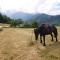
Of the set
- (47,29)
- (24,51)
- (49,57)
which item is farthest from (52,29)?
(49,57)

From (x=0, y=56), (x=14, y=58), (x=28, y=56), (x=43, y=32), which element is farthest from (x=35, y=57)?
(x=43, y=32)

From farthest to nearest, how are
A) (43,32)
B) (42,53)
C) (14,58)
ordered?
(43,32)
(42,53)
(14,58)

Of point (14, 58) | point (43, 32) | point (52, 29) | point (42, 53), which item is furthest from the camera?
point (52, 29)

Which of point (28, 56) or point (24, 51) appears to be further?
point (24, 51)

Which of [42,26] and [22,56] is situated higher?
[42,26]

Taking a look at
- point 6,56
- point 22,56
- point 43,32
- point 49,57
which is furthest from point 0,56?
point 43,32

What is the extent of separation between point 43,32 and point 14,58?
4.46m

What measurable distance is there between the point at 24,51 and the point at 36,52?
79 centimetres

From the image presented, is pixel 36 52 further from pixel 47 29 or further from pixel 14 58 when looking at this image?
pixel 47 29

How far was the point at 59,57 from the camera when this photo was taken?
1089 cm

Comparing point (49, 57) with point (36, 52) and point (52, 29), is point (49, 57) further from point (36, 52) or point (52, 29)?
point (52, 29)

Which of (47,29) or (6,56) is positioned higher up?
(47,29)

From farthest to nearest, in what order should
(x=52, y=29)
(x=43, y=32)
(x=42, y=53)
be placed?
(x=52, y=29), (x=43, y=32), (x=42, y=53)

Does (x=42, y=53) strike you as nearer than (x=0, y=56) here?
No
